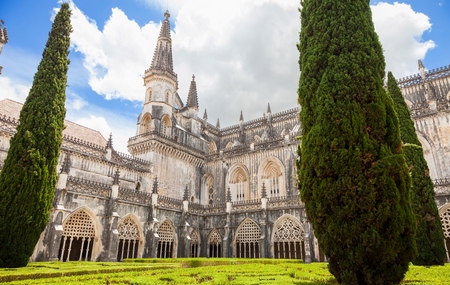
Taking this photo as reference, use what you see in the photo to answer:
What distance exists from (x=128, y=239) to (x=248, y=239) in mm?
9374

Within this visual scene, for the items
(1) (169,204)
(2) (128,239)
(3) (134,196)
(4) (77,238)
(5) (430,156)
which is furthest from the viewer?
(5) (430,156)

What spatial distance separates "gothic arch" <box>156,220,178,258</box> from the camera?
74.4 feet

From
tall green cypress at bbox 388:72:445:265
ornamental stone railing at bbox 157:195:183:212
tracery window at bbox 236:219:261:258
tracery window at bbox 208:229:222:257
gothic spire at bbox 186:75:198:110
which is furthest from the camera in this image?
gothic spire at bbox 186:75:198:110

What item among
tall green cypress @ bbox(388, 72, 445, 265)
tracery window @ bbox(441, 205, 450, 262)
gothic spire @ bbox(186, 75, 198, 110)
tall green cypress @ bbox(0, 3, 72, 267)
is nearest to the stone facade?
tracery window @ bbox(441, 205, 450, 262)

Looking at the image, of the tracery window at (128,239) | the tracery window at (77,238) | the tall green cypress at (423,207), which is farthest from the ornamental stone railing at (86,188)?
the tall green cypress at (423,207)

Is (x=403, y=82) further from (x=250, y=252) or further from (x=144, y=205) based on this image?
(x=144, y=205)

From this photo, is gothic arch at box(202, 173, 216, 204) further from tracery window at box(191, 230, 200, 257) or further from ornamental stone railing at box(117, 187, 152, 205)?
ornamental stone railing at box(117, 187, 152, 205)

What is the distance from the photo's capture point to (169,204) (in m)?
24.0

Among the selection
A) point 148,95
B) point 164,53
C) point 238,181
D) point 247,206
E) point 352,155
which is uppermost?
point 164,53

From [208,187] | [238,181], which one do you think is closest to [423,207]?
[238,181]

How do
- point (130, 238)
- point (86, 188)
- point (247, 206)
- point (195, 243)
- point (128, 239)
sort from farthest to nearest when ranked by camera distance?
point (195, 243), point (247, 206), point (130, 238), point (128, 239), point (86, 188)

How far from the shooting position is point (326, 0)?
9.62m

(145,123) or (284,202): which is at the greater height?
(145,123)

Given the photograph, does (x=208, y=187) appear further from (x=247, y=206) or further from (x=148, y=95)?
(x=148, y=95)
